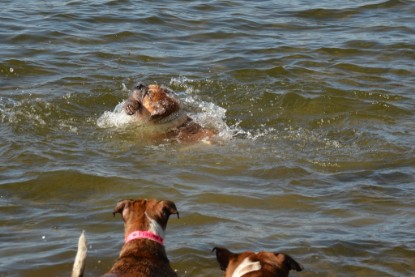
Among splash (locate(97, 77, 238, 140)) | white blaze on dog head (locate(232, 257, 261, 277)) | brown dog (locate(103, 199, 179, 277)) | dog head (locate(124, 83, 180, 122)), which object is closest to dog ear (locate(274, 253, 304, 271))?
white blaze on dog head (locate(232, 257, 261, 277))

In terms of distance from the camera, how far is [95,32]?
1578cm

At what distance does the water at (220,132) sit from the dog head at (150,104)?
0.28 metres

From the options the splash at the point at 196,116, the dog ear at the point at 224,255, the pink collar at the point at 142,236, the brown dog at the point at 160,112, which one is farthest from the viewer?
the splash at the point at 196,116

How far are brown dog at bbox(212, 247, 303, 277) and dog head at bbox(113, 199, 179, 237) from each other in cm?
78

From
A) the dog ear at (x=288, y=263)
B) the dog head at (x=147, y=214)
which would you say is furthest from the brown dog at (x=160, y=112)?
the dog ear at (x=288, y=263)

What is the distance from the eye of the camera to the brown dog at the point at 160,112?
11.1m

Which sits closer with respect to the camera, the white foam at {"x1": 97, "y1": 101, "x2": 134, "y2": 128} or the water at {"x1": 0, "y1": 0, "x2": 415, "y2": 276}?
the water at {"x1": 0, "y1": 0, "x2": 415, "y2": 276}

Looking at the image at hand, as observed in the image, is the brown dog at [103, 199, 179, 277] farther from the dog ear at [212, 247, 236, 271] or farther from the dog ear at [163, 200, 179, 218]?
the dog ear at [212, 247, 236, 271]

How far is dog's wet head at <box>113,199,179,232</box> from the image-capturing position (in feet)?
21.4

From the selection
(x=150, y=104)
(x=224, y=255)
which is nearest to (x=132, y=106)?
(x=150, y=104)

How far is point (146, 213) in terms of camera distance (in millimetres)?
6559

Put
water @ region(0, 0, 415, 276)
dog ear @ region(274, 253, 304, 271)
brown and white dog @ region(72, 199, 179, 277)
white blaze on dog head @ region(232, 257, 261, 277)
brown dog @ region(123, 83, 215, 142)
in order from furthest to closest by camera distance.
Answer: brown dog @ region(123, 83, 215, 142) → water @ region(0, 0, 415, 276) → brown and white dog @ region(72, 199, 179, 277) → dog ear @ region(274, 253, 304, 271) → white blaze on dog head @ region(232, 257, 261, 277)

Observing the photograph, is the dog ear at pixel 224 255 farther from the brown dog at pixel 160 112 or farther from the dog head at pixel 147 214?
the brown dog at pixel 160 112

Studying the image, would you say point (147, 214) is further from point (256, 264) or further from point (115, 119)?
point (115, 119)
